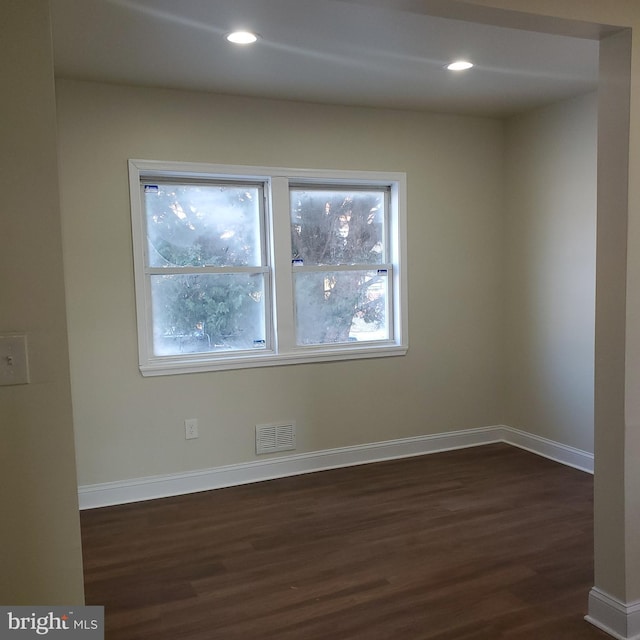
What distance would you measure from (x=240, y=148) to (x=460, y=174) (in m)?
1.75

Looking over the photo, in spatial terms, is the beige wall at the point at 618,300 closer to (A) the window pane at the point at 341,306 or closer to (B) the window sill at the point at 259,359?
(B) the window sill at the point at 259,359

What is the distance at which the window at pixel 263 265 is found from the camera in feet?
12.6

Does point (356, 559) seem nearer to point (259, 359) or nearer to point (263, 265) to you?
point (259, 359)

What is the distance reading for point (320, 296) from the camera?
4.31m

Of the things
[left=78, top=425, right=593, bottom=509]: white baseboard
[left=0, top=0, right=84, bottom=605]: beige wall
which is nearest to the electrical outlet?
[left=78, top=425, right=593, bottom=509]: white baseboard

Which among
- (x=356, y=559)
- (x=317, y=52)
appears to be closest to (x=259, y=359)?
(x=356, y=559)

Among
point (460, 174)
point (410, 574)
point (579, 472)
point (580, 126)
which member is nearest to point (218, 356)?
point (410, 574)

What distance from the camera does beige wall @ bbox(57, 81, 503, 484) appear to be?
142 inches

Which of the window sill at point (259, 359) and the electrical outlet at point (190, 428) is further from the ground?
the window sill at point (259, 359)

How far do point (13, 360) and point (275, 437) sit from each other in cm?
275

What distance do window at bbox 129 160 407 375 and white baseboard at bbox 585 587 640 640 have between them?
231 cm

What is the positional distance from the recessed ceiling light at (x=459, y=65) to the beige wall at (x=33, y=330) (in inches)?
94.6

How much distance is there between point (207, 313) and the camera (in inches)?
158

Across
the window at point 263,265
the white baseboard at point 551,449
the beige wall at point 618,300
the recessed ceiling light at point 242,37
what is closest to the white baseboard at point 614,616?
the beige wall at point 618,300
